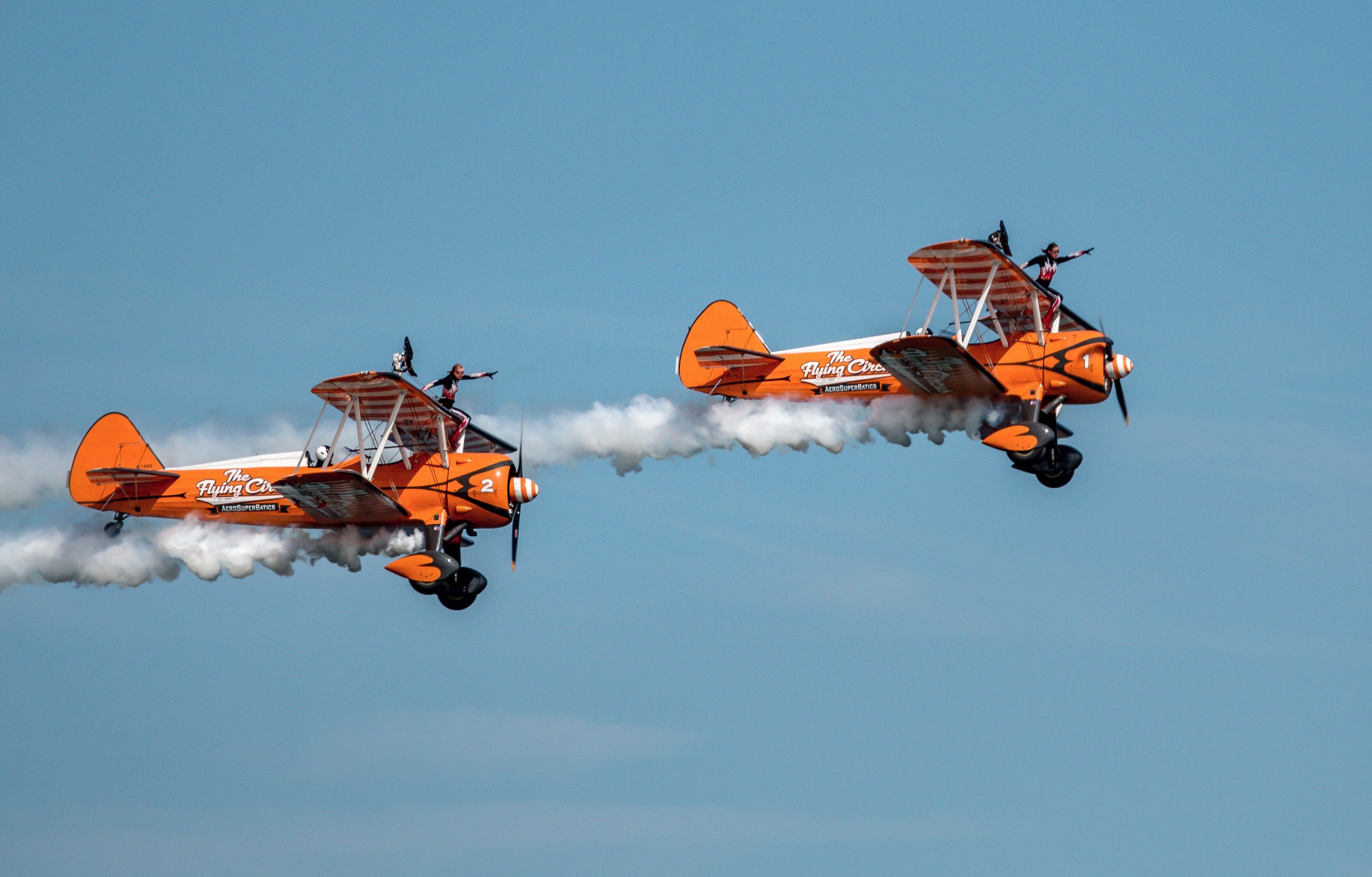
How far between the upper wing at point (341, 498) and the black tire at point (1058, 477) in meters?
10.2

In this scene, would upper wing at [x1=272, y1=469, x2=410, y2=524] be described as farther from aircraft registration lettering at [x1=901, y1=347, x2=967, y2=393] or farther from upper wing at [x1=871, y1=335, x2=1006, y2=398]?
aircraft registration lettering at [x1=901, y1=347, x2=967, y2=393]

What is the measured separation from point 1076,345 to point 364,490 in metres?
11.4

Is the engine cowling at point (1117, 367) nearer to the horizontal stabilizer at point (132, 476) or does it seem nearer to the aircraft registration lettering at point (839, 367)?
the aircraft registration lettering at point (839, 367)

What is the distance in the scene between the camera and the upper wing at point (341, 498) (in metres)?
32.8

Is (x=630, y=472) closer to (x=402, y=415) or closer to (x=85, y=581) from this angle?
(x=402, y=415)

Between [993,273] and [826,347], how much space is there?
4160 mm

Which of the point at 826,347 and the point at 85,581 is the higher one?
the point at 826,347

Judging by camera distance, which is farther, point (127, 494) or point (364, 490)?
point (127, 494)

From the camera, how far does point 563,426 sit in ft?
124

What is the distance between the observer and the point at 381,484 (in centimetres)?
3422

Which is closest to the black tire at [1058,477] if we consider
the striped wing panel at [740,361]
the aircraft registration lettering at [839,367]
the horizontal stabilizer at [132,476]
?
the aircraft registration lettering at [839,367]

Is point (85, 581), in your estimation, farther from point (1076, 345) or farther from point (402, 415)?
point (1076, 345)

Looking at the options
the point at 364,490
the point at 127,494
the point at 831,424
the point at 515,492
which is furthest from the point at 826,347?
the point at 127,494

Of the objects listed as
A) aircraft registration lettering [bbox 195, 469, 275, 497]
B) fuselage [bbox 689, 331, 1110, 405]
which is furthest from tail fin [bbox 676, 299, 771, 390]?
aircraft registration lettering [bbox 195, 469, 275, 497]
